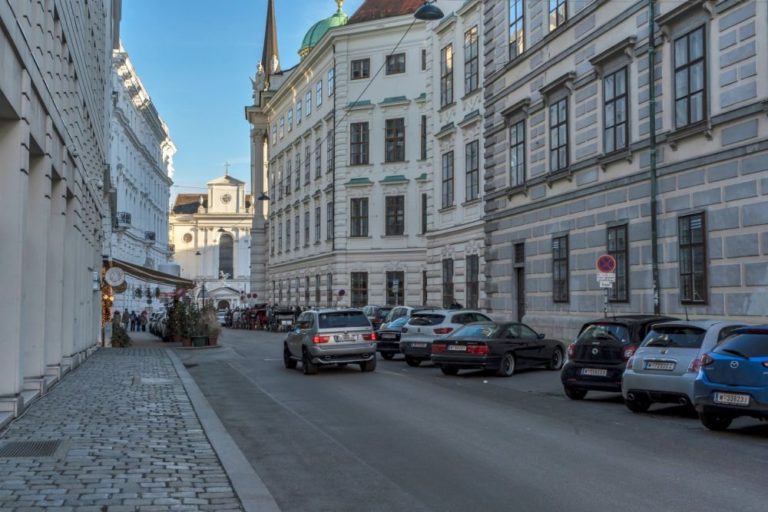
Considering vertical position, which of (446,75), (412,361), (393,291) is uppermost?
(446,75)

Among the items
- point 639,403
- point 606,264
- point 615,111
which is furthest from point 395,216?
point 639,403

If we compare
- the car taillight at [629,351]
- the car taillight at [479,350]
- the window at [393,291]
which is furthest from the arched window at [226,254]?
the car taillight at [629,351]

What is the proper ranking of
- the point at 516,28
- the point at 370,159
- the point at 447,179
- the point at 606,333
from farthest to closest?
the point at 370,159 < the point at 447,179 < the point at 516,28 < the point at 606,333

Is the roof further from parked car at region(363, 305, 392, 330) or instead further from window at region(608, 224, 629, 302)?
window at region(608, 224, 629, 302)

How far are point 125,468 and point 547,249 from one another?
21384 millimetres

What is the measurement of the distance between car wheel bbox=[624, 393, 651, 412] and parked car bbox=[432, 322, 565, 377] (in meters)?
6.26

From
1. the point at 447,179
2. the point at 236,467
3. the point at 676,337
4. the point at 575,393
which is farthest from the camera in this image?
the point at 447,179

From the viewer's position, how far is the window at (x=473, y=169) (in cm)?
3531

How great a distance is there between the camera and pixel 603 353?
16.0 meters

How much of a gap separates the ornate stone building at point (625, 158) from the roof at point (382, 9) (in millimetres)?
23335

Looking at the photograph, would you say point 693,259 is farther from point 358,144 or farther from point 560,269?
point 358,144

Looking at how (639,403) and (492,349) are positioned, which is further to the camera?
(492,349)

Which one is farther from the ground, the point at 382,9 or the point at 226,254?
the point at 382,9

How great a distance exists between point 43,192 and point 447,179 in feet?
82.5
